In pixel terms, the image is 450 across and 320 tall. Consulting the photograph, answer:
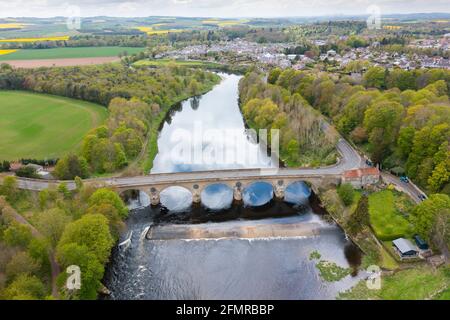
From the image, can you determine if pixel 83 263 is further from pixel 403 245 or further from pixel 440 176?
pixel 440 176

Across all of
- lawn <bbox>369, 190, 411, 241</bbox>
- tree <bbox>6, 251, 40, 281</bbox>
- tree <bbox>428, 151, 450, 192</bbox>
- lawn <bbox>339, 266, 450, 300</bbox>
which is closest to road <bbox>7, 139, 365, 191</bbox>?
lawn <bbox>369, 190, 411, 241</bbox>

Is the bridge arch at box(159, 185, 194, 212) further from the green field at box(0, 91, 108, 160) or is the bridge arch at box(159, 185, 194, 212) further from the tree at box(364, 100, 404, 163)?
the tree at box(364, 100, 404, 163)

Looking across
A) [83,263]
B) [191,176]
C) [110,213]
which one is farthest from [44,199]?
[191,176]

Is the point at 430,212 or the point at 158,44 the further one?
the point at 158,44

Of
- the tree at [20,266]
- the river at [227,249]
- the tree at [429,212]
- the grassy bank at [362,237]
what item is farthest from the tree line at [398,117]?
the tree at [20,266]
